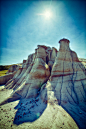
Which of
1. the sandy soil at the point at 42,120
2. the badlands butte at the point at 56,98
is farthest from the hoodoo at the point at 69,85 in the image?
the sandy soil at the point at 42,120

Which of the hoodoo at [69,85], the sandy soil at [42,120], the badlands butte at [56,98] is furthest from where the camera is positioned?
the hoodoo at [69,85]

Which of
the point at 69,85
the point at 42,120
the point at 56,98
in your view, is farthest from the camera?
the point at 69,85

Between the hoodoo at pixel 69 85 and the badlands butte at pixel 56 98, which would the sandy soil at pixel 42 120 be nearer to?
the badlands butte at pixel 56 98

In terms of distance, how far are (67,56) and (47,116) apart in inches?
421

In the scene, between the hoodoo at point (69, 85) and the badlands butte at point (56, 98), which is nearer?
the badlands butte at point (56, 98)

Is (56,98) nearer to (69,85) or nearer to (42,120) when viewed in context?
(69,85)

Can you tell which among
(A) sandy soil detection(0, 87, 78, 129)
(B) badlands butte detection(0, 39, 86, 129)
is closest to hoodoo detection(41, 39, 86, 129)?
(B) badlands butte detection(0, 39, 86, 129)

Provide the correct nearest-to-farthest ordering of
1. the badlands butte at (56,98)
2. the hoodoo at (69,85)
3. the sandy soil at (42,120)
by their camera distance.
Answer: the sandy soil at (42,120) → the badlands butte at (56,98) → the hoodoo at (69,85)

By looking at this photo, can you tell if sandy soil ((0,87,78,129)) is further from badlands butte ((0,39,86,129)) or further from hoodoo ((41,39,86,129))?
hoodoo ((41,39,86,129))

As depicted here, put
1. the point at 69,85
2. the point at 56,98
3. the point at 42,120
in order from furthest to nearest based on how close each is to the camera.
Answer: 1. the point at 69,85
2. the point at 56,98
3. the point at 42,120

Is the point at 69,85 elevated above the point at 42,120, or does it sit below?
above

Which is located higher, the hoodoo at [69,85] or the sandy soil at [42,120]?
the hoodoo at [69,85]

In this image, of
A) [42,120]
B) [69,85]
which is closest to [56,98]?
[69,85]

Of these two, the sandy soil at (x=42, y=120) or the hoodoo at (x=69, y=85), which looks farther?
the hoodoo at (x=69, y=85)
